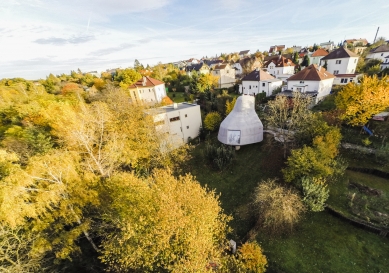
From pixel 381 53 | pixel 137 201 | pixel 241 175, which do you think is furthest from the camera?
pixel 381 53

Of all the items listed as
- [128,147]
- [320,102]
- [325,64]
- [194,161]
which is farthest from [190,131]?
[325,64]

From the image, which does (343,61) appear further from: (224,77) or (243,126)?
(243,126)

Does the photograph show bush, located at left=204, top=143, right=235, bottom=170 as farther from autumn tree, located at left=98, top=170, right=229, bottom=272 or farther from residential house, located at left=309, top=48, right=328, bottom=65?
residential house, located at left=309, top=48, right=328, bottom=65

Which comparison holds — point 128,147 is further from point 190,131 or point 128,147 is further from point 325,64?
point 325,64

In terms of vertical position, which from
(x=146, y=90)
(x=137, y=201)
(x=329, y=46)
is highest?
(x=329, y=46)

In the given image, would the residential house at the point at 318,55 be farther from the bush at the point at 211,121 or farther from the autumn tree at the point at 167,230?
the autumn tree at the point at 167,230

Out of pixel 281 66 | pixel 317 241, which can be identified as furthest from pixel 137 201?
pixel 281 66

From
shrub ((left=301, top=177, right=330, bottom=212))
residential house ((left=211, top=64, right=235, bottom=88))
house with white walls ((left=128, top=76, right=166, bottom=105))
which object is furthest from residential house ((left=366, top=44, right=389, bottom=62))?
house with white walls ((left=128, top=76, right=166, bottom=105))
